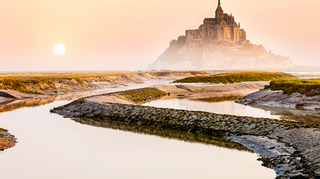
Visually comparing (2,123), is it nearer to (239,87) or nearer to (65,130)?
(65,130)

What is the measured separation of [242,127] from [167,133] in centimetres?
419

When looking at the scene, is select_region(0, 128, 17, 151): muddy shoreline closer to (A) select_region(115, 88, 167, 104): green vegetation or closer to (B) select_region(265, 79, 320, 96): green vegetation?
(A) select_region(115, 88, 167, 104): green vegetation

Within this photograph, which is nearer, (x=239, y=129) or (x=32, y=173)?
(x=32, y=173)

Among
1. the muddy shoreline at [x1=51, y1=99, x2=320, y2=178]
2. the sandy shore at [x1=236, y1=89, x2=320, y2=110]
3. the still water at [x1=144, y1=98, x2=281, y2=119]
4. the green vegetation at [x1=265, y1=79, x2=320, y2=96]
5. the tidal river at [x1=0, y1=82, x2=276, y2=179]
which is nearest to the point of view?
the tidal river at [x1=0, y1=82, x2=276, y2=179]

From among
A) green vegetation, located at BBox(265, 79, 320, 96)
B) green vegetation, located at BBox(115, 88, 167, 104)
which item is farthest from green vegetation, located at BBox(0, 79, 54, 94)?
green vegetation, located at BBox(265, 79, 320, 96)

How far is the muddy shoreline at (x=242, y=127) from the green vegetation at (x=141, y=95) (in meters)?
8.12

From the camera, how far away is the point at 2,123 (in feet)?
68.9

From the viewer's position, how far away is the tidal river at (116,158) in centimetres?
1105

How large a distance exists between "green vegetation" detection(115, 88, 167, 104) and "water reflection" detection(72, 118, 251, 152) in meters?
11.3

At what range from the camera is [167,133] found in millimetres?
17453

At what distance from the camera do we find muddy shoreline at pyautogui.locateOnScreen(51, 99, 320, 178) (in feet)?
36.8

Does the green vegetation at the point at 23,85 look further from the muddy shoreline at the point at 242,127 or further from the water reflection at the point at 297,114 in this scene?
the water reflection at the point at 297,114

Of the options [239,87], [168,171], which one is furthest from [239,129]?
[239,87]

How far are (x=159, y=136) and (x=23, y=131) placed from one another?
8457 millimetres
